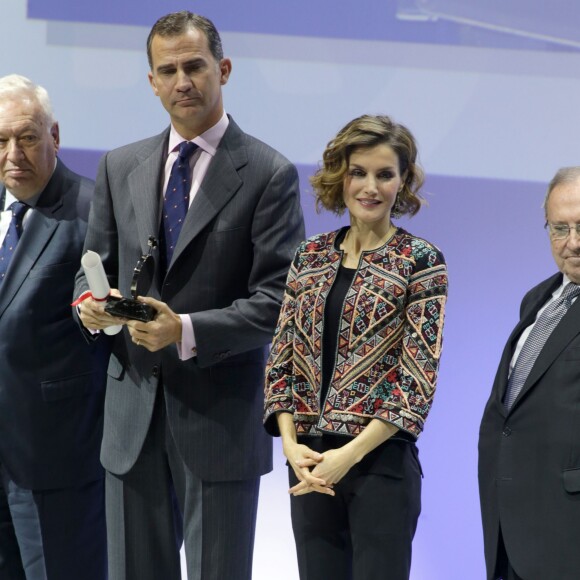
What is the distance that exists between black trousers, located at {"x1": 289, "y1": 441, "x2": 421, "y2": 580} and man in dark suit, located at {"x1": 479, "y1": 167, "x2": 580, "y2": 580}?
179mm

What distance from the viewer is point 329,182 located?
272cm

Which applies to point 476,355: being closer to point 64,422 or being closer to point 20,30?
point 64,422

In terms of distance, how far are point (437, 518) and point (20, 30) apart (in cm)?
259

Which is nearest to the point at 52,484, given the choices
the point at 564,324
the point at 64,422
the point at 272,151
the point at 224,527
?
the point at 64,422

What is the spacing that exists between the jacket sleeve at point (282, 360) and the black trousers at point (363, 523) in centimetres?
17

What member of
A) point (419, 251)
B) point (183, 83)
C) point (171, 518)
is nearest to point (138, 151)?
point (183, 83)

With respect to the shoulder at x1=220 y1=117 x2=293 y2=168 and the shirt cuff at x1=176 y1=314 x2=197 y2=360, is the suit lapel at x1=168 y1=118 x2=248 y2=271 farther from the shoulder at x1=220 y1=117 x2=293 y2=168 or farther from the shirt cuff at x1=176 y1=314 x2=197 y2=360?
the shirt cuff at x1=176 y1=314 x2=197 y2=360

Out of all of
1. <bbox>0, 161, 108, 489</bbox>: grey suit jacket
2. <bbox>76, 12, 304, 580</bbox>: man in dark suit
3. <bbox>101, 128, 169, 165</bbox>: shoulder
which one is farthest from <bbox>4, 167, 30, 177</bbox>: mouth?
<bbox>76, 12, 304, 580</bbox>: man in dark suit

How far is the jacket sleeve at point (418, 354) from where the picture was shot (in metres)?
2.51

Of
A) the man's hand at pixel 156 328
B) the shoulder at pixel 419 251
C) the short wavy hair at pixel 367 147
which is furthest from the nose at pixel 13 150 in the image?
the shoulder at pixel 419 251

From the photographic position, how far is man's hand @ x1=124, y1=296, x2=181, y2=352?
8.80 ft

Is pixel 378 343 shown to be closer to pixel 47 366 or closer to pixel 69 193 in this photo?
pixel 47 366

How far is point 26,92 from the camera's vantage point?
131 inches

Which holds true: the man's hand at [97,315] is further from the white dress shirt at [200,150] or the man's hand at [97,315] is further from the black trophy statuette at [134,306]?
the white dress shirt at [200,150]
